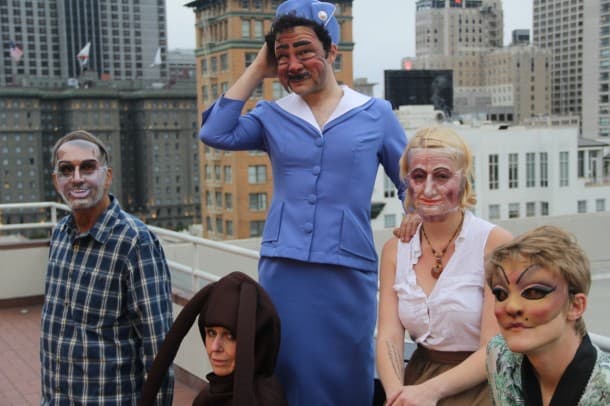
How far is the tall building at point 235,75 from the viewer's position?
62938mm

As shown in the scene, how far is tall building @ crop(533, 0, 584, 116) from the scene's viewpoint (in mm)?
122375

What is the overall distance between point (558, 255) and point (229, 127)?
3.68 feet

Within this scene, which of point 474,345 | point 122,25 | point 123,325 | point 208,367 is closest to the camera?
point 474,345

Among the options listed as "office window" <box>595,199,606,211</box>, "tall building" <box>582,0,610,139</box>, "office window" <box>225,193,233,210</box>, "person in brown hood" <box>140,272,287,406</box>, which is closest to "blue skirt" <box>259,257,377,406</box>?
"person in brown hood" <box>140,272,287,406</box>

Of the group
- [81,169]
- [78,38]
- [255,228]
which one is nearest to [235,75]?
[255,228]

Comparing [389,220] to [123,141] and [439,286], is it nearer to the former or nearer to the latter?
[123,141]

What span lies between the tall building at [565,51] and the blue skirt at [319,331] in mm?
125178

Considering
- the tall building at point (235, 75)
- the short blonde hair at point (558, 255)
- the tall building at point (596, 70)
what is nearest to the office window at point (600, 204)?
the tall building at point (235, 75)

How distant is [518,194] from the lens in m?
57.7

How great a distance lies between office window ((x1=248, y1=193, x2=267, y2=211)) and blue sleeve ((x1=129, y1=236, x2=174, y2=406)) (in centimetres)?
6215

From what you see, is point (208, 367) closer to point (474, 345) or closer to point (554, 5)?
point (474, 345)

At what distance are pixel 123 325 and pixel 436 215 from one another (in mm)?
993

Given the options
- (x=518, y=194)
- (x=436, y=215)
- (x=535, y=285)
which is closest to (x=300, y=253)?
(x=436, y=215)

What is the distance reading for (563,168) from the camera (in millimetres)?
57000
